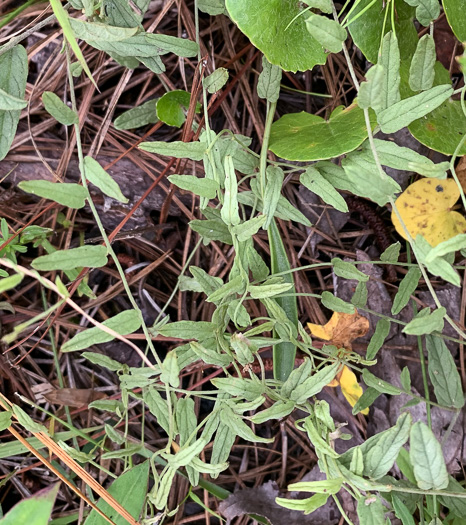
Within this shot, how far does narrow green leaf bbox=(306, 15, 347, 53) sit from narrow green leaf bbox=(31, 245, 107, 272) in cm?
50

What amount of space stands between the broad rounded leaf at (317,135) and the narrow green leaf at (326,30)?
0.81ft

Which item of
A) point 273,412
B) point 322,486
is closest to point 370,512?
point 322,486

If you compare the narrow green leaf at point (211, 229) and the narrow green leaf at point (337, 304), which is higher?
the narrow green leaf at point (211, 229)

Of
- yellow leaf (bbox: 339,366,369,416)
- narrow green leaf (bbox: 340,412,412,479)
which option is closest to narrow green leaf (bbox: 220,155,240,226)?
narrow green leaf (bbox: 340,412,412,479)

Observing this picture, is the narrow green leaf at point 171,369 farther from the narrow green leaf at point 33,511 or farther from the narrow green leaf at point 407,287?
the narrow green leaf at point 407,287

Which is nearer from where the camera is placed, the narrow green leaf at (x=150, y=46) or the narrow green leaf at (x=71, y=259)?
the narrow green leaf at (x=71, y=259)

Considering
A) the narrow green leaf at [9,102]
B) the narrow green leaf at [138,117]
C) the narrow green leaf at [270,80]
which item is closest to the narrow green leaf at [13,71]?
the narrow green leaf at [9,102]

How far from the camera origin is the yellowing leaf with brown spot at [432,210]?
1.41 m

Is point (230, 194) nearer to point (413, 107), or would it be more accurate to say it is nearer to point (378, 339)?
point (413, 107)

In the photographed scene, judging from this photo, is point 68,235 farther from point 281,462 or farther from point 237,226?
point 281,462

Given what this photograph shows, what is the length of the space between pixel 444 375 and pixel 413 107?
0.64m

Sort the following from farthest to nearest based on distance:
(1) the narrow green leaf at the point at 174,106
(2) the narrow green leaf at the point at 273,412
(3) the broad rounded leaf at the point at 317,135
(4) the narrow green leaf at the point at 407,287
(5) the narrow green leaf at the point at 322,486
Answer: (1) the narrow green leaf at the point at 174,106
(4) the narrow green leaf at the point at 407,287
(3) the broad rounded leaf at the point at 317,135
(2) the narrow green leaf at the point at 273,412
(5) the narrow green leaf at the point at 322,486

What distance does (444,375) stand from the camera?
3.95 ft

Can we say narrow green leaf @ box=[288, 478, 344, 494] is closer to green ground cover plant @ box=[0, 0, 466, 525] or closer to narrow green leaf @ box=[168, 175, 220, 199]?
green ground cover plant @ box=[0, 0, 466, 525]
